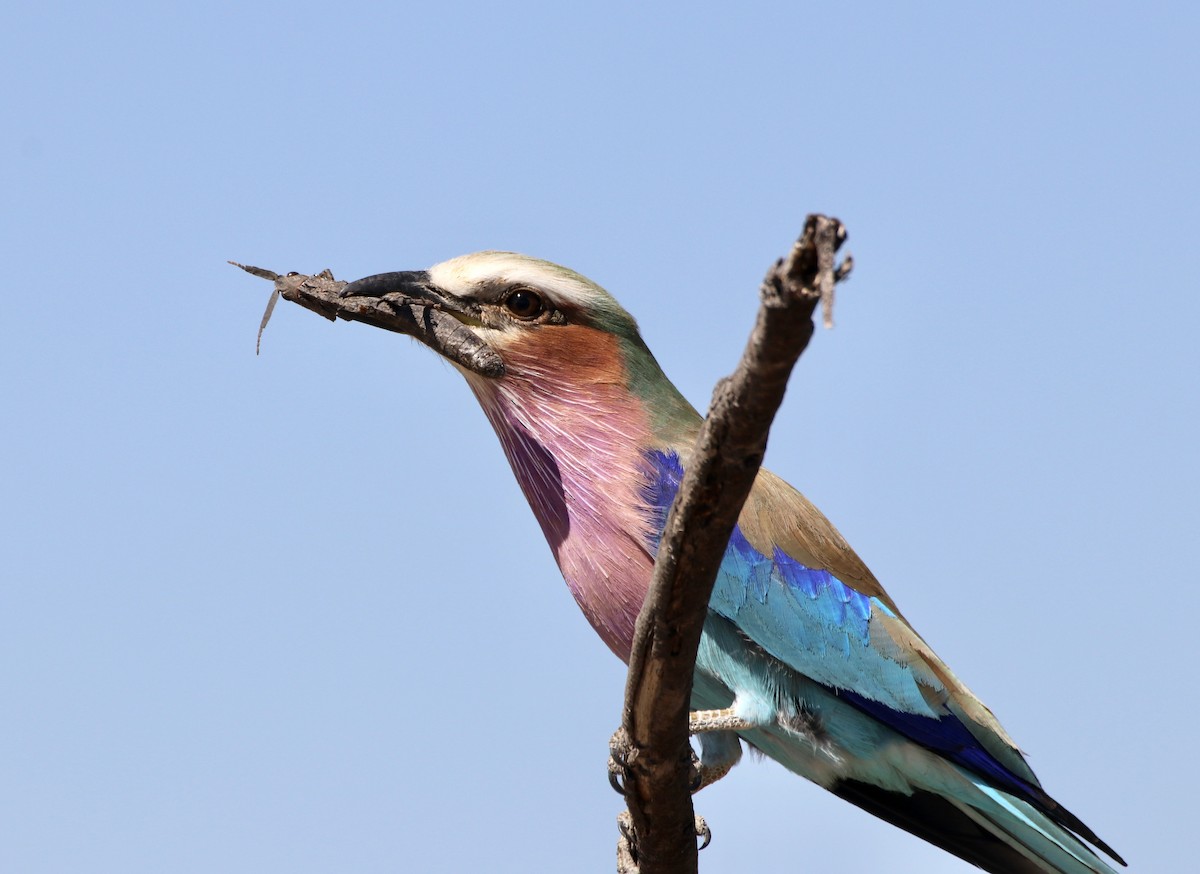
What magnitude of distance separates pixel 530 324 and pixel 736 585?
113 cm

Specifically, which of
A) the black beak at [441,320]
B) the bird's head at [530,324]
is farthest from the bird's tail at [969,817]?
the black beak at [441,320]

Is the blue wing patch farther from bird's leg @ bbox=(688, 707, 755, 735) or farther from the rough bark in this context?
the rough bark

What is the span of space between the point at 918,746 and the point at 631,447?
55.5 inches

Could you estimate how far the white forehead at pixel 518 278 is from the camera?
192 inches

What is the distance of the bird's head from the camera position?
491 cm

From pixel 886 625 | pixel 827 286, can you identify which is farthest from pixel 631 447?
pixel 827 286

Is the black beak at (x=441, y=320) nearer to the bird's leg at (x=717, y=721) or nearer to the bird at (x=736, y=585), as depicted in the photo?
the bird at (x=736, y=585)

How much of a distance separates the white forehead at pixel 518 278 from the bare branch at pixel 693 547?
1714 millimetres

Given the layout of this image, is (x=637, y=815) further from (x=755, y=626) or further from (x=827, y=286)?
(x=827, y=286)

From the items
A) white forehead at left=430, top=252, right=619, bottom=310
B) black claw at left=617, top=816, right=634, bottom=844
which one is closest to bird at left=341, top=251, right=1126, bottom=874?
white forehead at left=430, top=252, right=619, bottom=310

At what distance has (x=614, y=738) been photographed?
3857 mm

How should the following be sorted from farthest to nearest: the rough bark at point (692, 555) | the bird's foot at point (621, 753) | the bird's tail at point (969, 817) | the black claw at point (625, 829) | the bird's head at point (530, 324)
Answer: the bird's head at point (530, 324)
the bird's tail at point (969, 817)
the black claw at point (625, 829)
the bird's foot at point (621, 753)
the rough bark at point (692, 555)

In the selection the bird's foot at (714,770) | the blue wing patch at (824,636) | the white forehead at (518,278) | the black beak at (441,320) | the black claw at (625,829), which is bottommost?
the black claw at (625,829)

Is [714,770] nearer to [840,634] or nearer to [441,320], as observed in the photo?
[840,634]
